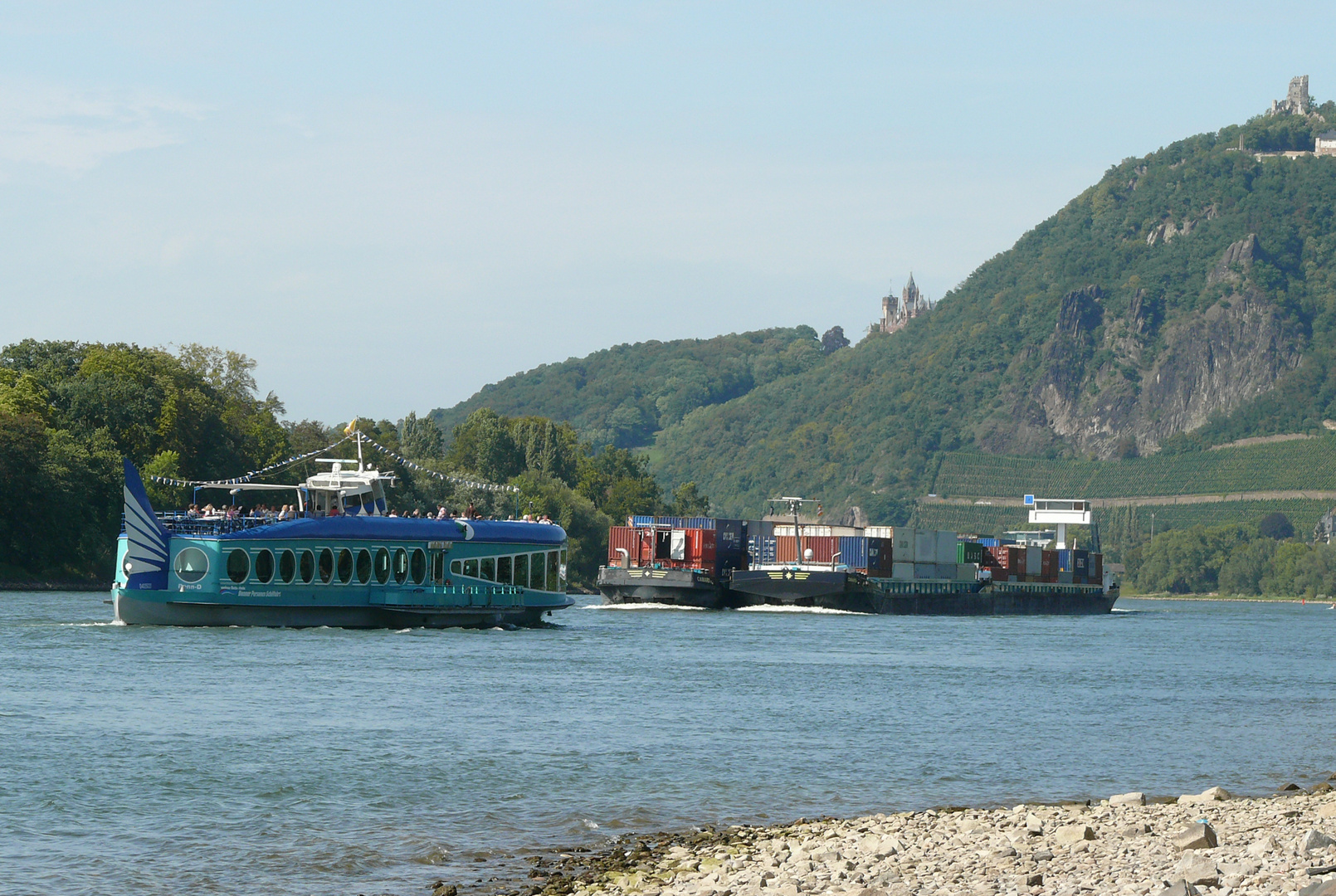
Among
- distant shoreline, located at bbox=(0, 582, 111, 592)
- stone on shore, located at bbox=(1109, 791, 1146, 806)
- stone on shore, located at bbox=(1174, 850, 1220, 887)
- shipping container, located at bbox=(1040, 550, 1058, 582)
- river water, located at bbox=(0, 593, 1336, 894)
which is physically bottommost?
river water, located at bbox=(0, 593, 1336, 894)

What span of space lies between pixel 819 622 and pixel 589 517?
59.2 m

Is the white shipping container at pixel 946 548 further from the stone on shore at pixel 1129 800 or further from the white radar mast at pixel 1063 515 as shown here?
the stone on shore at pixel 1129 800

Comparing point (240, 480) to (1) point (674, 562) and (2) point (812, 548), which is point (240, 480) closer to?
(1) point (674, 562)

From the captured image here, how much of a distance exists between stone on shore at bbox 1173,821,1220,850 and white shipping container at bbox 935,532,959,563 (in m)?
97.8

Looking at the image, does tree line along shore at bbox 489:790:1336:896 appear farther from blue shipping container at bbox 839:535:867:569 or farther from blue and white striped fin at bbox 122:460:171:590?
blue shipping container at bbox 839:535:867:569

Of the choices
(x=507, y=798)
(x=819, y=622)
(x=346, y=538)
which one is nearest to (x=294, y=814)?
(x=507, y=798)

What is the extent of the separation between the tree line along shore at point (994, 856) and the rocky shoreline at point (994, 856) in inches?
1.0

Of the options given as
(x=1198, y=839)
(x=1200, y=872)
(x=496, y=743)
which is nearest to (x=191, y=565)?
(x=496, y=743)

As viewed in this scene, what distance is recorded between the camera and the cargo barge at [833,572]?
99.1 meters

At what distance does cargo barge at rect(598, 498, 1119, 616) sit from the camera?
3900 inches

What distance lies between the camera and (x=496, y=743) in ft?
106

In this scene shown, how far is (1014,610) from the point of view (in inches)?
4759

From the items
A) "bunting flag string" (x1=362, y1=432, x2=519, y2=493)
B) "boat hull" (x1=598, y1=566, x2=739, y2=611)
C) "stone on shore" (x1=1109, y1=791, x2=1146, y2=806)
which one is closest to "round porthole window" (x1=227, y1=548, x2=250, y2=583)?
"bunting flag string" (x1=362, y1=432, x2=519, y2=493)

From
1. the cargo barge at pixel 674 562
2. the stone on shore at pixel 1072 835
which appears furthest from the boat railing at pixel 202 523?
the cargo barge at pixel 674 562
